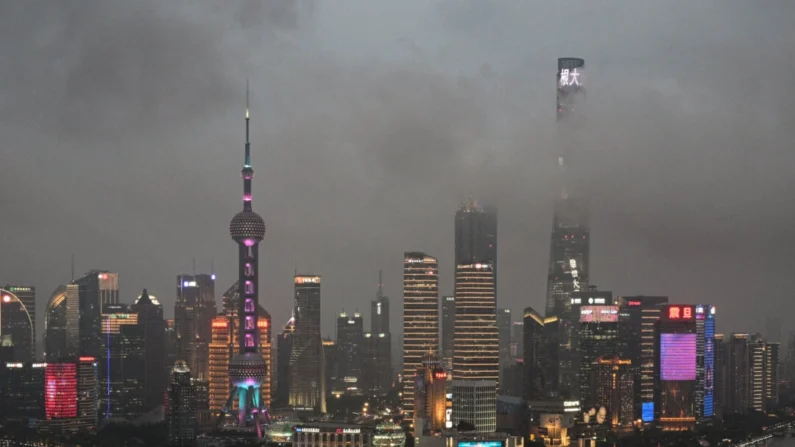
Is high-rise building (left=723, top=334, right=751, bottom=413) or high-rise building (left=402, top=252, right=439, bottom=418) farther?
high-rise building (left=723, top=334, right=751, bottom=413)

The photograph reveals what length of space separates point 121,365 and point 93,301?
3343 millimetres

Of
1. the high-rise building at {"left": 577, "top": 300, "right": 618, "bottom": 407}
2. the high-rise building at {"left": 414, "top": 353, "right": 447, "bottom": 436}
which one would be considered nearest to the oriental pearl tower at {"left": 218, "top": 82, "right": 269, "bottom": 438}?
the high-rise building at {"left": 414, "top": 353, "right": 447, "bottom": 436}

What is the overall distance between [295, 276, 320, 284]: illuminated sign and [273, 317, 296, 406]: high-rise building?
1429mm

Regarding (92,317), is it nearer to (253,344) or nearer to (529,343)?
(253,344)

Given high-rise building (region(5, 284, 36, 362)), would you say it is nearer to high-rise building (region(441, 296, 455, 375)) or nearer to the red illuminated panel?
the red illuminated panel

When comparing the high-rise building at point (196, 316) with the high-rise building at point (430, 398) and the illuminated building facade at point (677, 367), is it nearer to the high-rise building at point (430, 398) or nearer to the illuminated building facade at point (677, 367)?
the illuminated building facade at point (677, 367)

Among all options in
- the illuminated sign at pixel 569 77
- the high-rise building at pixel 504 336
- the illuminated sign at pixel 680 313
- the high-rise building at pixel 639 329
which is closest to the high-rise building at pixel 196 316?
the high-rise building at pixel 504 336

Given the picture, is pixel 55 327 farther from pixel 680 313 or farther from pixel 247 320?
pixel 680 313

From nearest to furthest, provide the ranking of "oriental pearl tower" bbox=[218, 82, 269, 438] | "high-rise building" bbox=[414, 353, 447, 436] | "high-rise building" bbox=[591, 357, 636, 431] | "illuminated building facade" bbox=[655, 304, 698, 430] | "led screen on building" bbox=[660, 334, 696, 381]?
"high-rise building" bbox=[414, 353, 447, 436], "oriental pearl tower" bbox=[218, 82, 269, 438], "high-rise building" bbox=[591, 357, 636, 431], "illuminated building facade" bbox=[655, 304, 698, 430], "led screen on building" bbox=[660, 334, 696, 381]

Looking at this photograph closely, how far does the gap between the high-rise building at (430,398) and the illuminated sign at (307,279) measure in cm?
1791

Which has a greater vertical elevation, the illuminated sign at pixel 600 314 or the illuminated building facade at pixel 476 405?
the illuminated sign at pixel 600 314

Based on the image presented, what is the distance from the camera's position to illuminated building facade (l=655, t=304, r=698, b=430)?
41062 millimetres

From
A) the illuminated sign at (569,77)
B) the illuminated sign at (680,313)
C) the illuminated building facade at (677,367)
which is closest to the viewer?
the illuminated sign at (569,77)

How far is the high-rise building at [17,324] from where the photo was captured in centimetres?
4838
